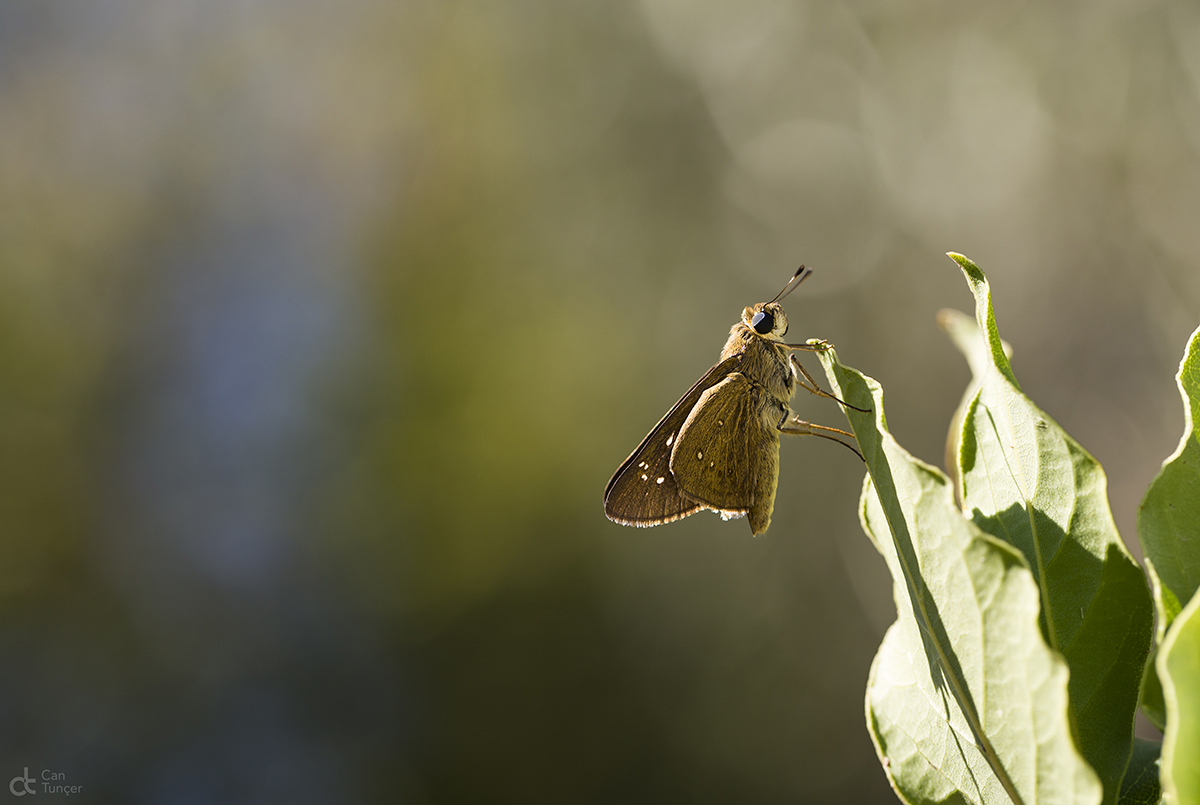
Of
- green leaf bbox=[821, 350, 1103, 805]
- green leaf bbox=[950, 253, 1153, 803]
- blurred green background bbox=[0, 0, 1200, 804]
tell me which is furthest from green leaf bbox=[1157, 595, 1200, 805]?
blurred green background bbox=[0, 0, 1200, 804]

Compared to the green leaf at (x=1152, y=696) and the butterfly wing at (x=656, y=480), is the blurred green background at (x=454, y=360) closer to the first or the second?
the butterfly wing at (x=656, y=480)

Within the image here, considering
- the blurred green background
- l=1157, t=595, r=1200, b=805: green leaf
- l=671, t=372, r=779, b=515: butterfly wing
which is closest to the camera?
l=1157, t=595, r=1200, b=805: green leaf

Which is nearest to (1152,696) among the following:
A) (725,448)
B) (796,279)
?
(725,448)

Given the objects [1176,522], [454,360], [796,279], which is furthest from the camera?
[454,360]

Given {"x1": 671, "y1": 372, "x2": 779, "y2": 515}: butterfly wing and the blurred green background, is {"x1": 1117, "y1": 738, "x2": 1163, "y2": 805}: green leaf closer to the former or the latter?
{"x1": 671, "y1": 372, "x2": 779, "y2": 515}: butterfly wing

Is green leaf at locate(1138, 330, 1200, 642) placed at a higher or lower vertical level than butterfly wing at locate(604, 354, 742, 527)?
higher

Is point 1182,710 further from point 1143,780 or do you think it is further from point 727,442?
point 727,442
